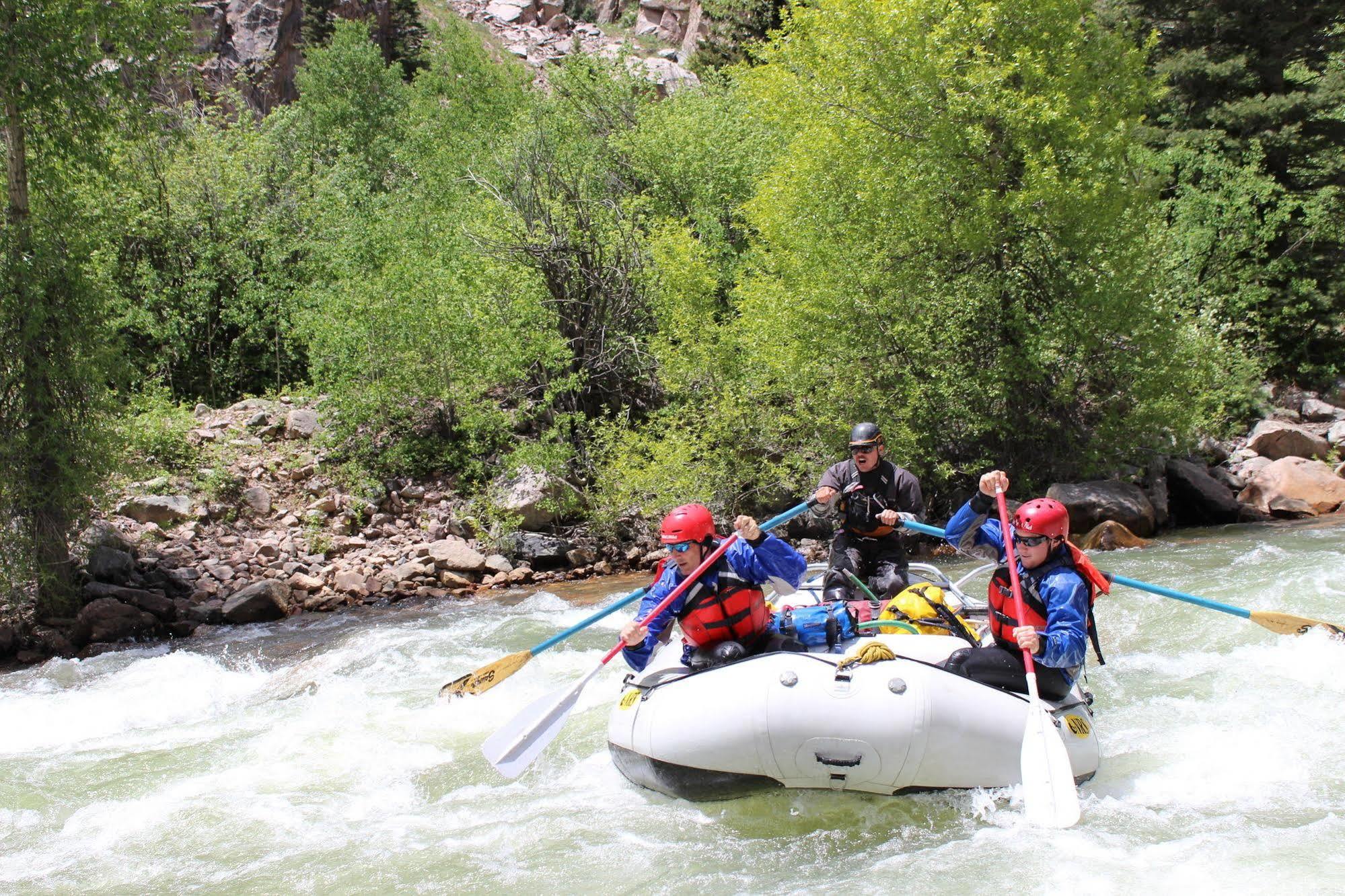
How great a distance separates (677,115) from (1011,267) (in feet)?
26.9

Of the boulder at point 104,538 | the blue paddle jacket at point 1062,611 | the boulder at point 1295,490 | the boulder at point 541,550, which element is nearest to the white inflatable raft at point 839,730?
the blue paddle jacket at point 1062,611

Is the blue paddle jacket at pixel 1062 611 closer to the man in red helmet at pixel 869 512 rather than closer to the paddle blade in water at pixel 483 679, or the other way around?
the man in red helmet at pixel 869 512

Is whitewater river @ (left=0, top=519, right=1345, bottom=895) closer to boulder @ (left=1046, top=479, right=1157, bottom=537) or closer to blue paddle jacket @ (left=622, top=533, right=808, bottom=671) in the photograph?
blue paddle jacket @ (left=622, top=533, right=808, bottom=671)

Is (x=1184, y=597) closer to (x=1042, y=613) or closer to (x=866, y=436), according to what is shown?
(x=1042, y=613)

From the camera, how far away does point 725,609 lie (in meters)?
5.29

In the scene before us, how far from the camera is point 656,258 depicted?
14.3 m

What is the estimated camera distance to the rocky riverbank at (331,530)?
33.1 ft

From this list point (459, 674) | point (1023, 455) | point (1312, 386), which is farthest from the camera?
point (1312, 386)

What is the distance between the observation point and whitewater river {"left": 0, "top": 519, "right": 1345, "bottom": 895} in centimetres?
443

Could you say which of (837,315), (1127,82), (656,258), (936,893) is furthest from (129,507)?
(1127,82)

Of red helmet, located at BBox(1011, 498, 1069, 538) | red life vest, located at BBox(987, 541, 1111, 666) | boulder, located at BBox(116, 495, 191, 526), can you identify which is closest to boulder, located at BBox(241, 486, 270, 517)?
boulder, located at BBox(116, 495, 191, 526)

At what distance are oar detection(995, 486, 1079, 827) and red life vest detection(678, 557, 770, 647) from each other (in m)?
1.28

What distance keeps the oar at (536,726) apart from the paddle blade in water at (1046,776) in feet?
5.34

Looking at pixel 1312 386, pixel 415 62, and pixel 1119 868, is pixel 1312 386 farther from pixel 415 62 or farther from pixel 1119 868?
pixel 415 62
